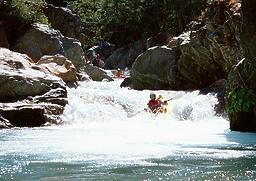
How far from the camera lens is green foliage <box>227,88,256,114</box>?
1240 centimetres

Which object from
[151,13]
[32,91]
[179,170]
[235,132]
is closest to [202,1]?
[151,13]

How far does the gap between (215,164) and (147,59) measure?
1795 centimetres

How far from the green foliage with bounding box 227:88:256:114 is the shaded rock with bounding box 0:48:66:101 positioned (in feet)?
23.2

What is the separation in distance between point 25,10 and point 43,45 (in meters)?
2.72

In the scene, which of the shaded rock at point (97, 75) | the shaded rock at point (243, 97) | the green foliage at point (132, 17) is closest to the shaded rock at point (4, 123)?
the shaded rock at point (243, 97)

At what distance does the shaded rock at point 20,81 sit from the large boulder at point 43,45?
9.68 metres

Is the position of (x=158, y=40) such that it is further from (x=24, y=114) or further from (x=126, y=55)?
(x=24, y=114)

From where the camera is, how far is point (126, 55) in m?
52.2

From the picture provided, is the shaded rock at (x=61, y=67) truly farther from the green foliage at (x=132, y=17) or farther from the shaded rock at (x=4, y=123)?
the green foliage at (x=132, y=17)

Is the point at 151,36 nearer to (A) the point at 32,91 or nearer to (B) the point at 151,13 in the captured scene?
(B) the point at 151,13

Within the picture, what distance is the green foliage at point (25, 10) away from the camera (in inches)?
1139

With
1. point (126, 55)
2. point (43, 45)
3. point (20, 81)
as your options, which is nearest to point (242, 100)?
point (20, 81)

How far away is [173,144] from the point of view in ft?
34.2

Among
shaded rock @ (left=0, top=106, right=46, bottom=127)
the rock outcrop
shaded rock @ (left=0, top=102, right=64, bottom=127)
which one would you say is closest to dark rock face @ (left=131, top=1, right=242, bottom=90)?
the rock outcrop
